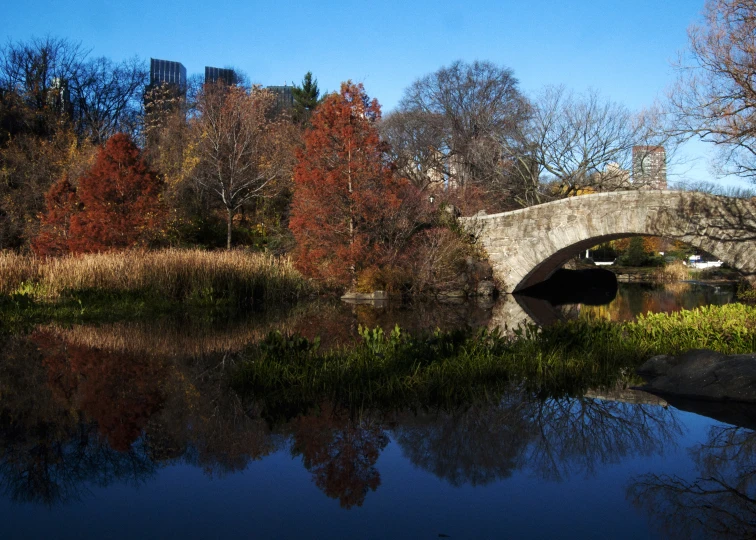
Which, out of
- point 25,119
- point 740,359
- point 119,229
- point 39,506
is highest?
point 25,119

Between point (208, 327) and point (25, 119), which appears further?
point (25, 119)

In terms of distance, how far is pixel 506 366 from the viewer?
6566 mm

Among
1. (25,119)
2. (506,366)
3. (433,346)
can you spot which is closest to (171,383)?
(433,346)

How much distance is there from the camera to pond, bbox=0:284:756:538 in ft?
11.0

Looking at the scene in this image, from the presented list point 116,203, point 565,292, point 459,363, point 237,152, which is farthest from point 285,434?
point 237,152

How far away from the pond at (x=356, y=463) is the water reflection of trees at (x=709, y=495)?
0.04 ft

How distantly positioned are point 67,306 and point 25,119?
1938 cm

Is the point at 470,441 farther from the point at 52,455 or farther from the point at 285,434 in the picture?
the point at 52,455

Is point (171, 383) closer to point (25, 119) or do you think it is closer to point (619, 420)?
point (619, 420)

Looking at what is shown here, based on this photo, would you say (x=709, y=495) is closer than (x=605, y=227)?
Yes

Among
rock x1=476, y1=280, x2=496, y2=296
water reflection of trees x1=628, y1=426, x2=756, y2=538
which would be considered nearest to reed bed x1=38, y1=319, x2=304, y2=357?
water reflection of trees x1=628, y1=426, x2=756, y2=538

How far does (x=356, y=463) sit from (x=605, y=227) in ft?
43.7

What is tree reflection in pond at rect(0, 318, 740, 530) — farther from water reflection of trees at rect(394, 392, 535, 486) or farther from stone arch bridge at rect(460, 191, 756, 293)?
stone arch bridge at rect(460, 191, 756, 293)

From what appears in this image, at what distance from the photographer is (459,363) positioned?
6.39 m
